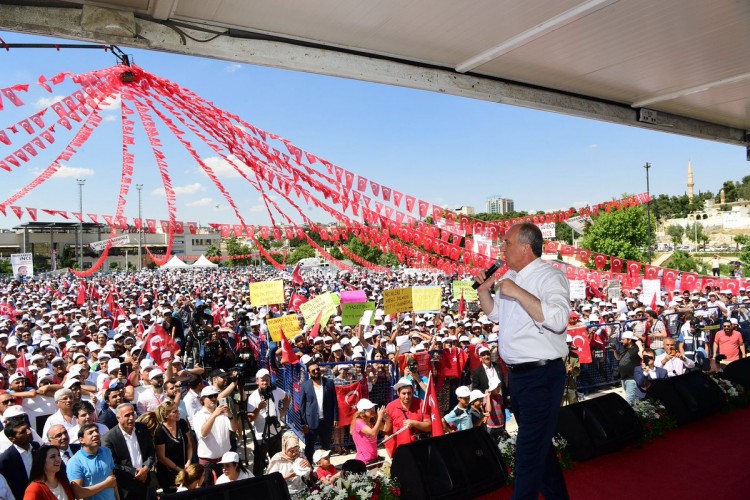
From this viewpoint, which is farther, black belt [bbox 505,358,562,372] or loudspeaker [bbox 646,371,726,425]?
loudspeaker [bbox 646,371,726,425]

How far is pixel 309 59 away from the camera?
4.24 meters

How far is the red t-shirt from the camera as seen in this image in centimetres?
1162

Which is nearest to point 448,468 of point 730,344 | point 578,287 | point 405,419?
point 405,419

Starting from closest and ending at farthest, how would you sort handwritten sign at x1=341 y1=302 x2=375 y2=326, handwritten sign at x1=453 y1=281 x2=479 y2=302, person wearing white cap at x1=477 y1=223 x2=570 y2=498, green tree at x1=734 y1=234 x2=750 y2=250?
person wearing white cap at x1=477 y1=223 x2=570 y2=498, handwritten sign at x1=341 y1=302 x2=375 y2=326, handwritten sign at x1=453 y1=281 x2=479 y2=302, green tree at x1=734 y1=234 x2=750 y2=250

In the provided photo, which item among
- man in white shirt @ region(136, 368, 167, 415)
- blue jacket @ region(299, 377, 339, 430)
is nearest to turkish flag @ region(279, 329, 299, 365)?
blue jacket @ region(299, 377, 339, 430)

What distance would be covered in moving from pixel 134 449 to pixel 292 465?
1.65 meters

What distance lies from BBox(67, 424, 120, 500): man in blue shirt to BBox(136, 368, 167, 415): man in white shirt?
2344mm

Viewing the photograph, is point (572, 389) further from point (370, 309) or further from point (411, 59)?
point (411, 59)

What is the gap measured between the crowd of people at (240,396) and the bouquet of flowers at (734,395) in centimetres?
221

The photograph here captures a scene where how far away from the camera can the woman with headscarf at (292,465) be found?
5.70 meters

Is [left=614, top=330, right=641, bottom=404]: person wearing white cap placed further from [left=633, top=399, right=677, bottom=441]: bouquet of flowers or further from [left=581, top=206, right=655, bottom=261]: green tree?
[left=581, top=206, right=655, bottom=261]: green tree

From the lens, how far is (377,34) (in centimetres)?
412

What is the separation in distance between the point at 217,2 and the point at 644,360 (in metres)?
8.89

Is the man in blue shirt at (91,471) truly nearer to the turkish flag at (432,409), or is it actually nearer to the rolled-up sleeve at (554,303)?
the turkish flag at (432,409)
